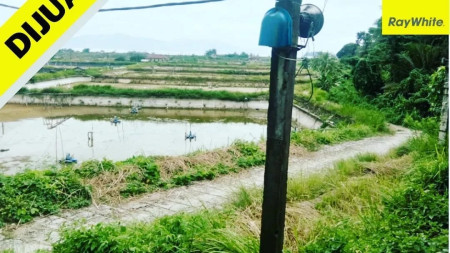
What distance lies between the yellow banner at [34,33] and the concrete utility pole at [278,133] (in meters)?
1.18

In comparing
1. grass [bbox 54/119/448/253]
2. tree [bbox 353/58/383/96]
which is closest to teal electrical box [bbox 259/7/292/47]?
grass [bbox 54/119/448/253]

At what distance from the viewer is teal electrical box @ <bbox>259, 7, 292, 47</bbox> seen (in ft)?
7.20

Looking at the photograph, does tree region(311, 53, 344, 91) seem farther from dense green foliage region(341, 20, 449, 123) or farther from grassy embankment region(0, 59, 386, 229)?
grassy embankment region(0, 59, 386, 229)

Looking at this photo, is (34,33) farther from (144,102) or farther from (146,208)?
(144,102)

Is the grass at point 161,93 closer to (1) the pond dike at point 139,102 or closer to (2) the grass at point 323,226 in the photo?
(1) the pond dike at point 139,102

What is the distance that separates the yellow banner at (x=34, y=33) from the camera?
167cm

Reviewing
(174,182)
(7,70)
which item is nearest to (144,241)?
(7,70)

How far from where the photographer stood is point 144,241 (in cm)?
338

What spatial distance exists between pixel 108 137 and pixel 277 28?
15.4 m

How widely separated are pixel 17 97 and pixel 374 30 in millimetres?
22405

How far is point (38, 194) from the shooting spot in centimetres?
526

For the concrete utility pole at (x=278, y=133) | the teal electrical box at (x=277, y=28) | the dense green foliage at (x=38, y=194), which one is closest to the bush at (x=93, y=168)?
the dense green foliage at (x=38, y=194)

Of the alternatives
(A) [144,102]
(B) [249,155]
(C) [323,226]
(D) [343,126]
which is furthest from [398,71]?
(A) [144,102]

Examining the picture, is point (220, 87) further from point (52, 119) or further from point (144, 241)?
point (144, 241)
